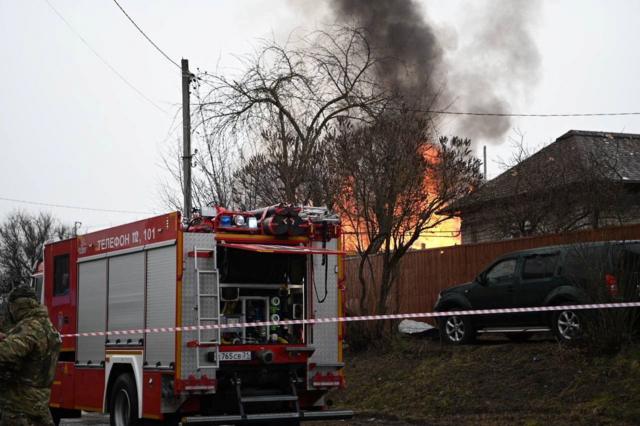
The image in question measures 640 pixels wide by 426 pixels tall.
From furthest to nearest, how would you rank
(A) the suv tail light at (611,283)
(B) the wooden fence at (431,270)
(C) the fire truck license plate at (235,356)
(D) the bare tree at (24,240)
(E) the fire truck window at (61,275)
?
(D) the bare tree at (24,240) < (B) the wooden fence at (431,270) < (E) the fire truck window at (61,275) < (A) the suv tail light at (611,283) < (C) the fire truck license plate at (235,356)

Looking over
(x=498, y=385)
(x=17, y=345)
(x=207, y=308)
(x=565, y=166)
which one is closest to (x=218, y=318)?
(x=207, y=308)

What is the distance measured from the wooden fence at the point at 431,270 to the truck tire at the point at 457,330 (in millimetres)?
1613

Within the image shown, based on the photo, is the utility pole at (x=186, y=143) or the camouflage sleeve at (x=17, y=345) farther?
the utility pole at (x=186, y=143)

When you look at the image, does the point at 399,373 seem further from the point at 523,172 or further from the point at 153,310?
the point at 523,172

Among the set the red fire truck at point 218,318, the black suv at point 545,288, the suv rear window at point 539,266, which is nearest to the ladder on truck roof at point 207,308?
the red fire truck at point 218,318

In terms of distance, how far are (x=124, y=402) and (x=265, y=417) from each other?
2.14 m

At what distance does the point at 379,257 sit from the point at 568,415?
9558 mm

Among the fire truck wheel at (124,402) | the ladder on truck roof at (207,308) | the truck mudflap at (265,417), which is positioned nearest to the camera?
the truck mudflap at (265,417)

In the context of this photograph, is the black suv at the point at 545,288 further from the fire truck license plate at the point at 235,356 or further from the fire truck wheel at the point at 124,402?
the fire truck wheel at the point at 124,402

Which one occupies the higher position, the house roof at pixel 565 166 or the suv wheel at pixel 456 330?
the house roof at pixel 565 166

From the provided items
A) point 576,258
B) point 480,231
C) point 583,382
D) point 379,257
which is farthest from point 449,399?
point 480,231

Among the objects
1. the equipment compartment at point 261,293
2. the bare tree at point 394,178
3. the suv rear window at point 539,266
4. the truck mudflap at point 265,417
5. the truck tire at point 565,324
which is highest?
the bare tree at point 394,178

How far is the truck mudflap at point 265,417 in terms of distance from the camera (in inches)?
362

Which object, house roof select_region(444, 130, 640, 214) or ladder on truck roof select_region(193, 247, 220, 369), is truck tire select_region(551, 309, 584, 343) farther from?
ladder on truck roof select_region(193, 247, 220, 369)
